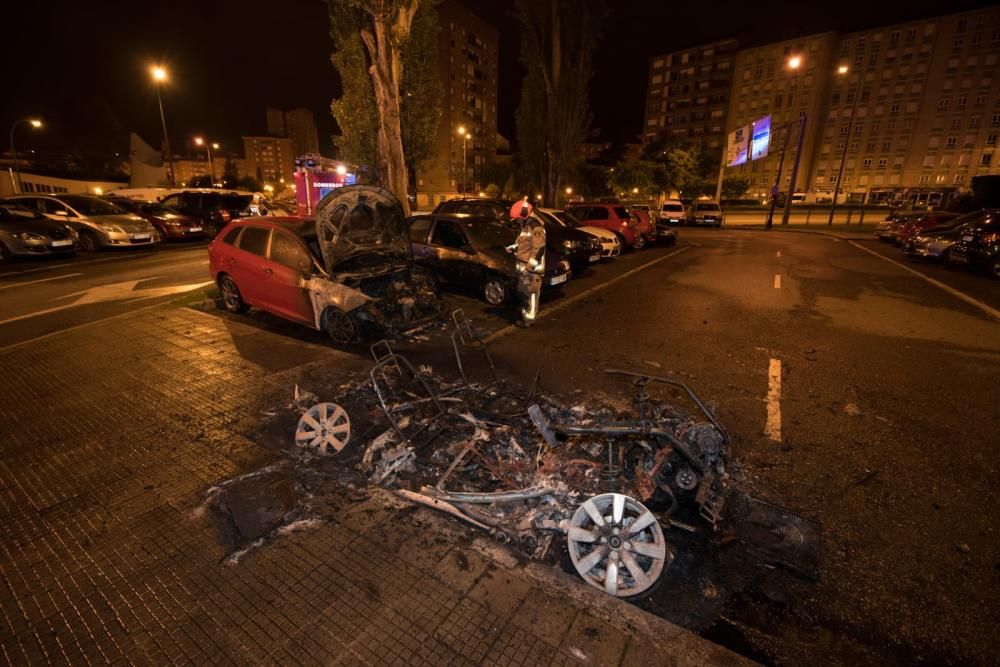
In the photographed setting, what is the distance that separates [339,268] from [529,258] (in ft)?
9.90

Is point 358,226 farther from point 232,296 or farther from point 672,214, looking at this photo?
point 672,214

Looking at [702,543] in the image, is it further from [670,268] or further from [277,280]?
[670,268]

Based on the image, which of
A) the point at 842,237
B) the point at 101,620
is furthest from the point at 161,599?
the point at 842,237

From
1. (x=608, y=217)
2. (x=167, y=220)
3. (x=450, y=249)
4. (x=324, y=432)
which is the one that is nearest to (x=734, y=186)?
(x=608, y=217)

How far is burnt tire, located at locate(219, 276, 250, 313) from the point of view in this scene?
773 cm

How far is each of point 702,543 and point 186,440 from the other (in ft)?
14.4

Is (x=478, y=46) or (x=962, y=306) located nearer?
(x=962, y=306)

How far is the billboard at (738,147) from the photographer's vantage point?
3240cm

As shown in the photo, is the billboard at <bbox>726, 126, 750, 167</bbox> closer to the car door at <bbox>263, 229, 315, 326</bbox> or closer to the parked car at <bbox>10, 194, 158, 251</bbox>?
the car door at <bbox>263, 229, 315, 326</bbox>

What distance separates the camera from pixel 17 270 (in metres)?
11.9

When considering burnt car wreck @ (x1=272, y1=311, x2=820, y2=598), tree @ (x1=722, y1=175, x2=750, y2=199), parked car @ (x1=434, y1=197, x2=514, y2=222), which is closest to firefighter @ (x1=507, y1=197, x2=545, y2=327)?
burnt car wreck @ (x1=272, y1=311, x2=820, y2=598)

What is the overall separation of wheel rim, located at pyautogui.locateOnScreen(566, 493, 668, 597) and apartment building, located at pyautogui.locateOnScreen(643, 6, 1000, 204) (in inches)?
2618

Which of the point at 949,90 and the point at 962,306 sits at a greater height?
the point at 949,90

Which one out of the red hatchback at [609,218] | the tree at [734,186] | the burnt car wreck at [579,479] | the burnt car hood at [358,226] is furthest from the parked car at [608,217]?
the tree at [734,186]
